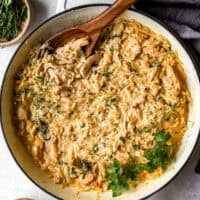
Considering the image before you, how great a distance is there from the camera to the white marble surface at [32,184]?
2.81 m

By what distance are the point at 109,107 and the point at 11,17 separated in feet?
1.85

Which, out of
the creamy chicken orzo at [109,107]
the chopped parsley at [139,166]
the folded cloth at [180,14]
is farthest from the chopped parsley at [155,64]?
the chopped parsley at [139,166]

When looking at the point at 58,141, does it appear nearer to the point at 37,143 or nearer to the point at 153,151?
the point at 37,143

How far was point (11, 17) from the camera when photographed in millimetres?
2936

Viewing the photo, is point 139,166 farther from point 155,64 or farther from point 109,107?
point 155,64

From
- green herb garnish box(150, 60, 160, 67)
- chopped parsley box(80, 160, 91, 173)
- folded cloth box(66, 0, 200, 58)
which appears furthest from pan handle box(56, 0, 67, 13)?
chopped parsley box(80, 160, 91, 173)

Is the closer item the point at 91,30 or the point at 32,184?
the point at 91,30

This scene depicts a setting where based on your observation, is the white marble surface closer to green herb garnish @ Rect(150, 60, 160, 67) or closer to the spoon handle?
the spoon handle

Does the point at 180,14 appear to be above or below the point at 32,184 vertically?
above

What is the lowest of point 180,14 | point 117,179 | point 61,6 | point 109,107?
point 117,179

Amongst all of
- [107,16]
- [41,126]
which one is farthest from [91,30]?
[41,126]

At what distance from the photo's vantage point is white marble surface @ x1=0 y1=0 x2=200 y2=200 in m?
2.81

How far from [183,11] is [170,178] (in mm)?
607

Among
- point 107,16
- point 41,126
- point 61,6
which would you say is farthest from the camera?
point 61,6
